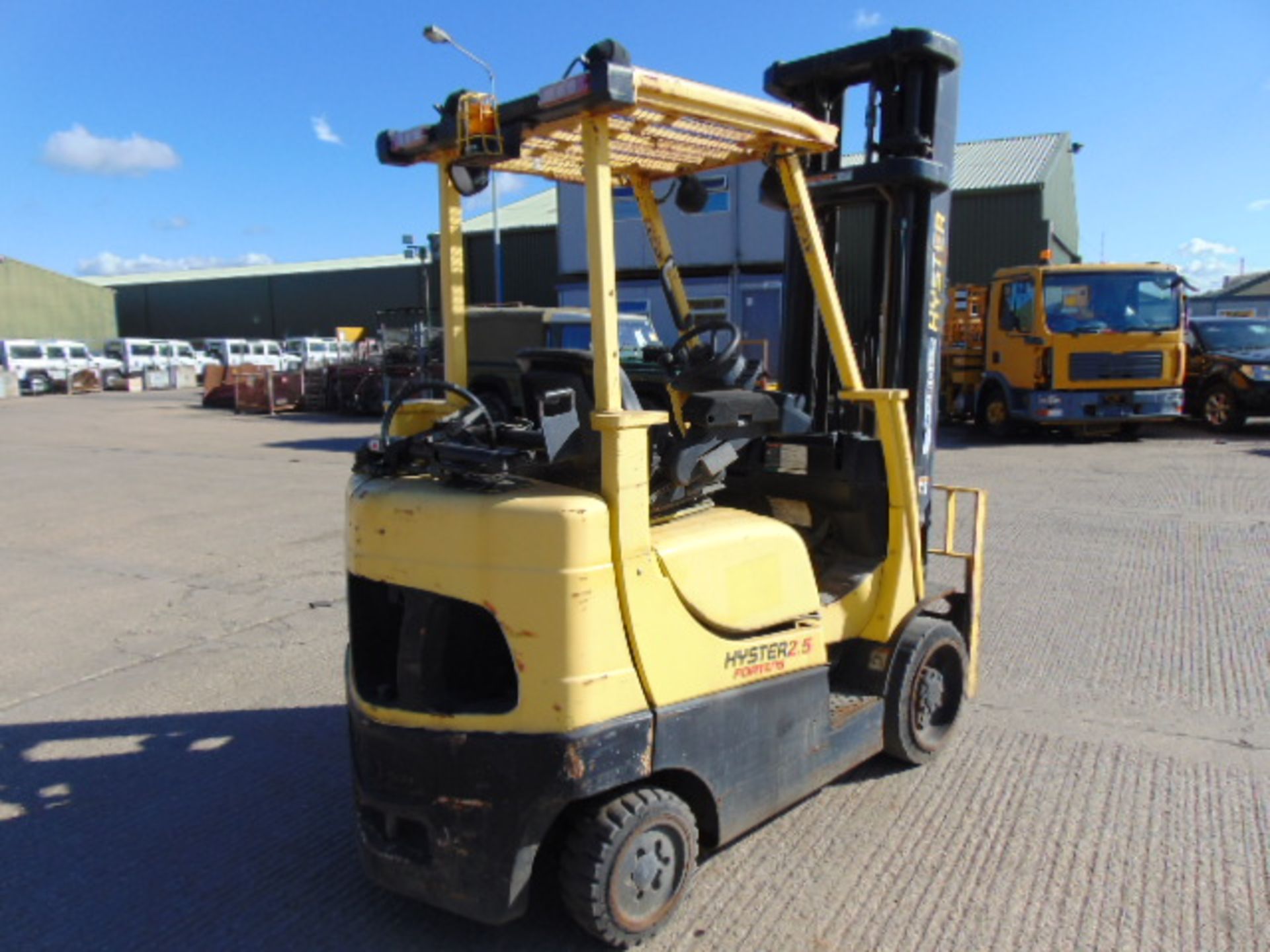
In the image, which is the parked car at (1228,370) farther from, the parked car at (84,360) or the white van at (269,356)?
the parked car at (84,360)

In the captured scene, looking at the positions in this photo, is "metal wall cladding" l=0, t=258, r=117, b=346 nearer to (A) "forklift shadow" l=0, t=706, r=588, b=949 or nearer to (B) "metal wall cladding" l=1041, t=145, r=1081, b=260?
(B) "metal wall cladding" l=1041, t=145, r=1081, b=260

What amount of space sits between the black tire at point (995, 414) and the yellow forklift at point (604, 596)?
13085 mm

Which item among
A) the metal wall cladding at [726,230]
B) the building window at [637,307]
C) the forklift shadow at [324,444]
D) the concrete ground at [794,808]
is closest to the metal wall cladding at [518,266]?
the metal wall cladding at [726,230]

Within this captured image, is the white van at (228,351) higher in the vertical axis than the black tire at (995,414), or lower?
higher

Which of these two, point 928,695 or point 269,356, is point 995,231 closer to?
point 928,695

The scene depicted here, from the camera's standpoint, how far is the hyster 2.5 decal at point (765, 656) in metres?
3.10

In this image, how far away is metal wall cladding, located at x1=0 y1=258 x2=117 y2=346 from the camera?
1951 inches

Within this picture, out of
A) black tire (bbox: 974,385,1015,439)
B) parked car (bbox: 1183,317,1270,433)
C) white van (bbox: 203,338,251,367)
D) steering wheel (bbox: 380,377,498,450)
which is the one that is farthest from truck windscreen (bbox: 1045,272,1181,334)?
white van (bbox: 203,338,251,367)

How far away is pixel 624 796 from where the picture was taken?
2.86m

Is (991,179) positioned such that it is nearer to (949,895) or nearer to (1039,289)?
(1039,289)

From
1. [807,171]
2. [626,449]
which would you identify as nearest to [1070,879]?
[626,449]

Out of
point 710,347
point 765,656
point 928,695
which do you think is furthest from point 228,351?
point 765,656

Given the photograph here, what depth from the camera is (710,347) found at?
157 inches

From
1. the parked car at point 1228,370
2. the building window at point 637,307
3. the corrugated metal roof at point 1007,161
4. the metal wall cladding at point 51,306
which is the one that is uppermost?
the corrugated metal roof at point 1007,161
